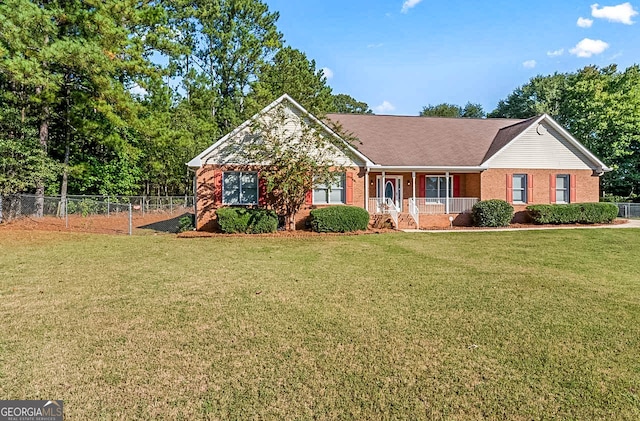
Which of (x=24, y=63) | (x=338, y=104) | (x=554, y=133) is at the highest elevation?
(x=338, y=104)

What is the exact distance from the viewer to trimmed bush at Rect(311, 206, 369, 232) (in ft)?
50.8

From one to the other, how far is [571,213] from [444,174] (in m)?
6.30

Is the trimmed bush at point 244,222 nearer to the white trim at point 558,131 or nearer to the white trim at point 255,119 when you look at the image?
the white trim at point 255,119

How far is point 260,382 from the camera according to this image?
3.53 metres

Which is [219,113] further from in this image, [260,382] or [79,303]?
[260,382]

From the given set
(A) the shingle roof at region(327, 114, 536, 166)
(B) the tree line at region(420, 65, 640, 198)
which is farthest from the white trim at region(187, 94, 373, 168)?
(B) the tree line at region(420, 65, 640, 198)

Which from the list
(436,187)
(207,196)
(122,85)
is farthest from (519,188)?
(122,85)

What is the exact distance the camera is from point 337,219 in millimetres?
15477

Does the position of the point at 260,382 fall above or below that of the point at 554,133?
below

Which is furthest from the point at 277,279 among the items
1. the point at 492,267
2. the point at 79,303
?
the point at 492,267

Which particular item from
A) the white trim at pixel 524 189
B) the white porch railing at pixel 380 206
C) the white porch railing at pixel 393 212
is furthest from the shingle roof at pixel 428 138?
the white porch railing at pixel 393 212

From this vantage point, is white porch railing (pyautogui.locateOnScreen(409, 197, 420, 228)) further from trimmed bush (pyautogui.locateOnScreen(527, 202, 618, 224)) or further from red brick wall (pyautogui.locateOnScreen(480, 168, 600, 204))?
trimmed bush (pyautogui.locateOnScreen(527, 202, 618, 224))

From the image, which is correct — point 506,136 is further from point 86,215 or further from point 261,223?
point 86,215

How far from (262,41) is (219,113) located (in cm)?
851
